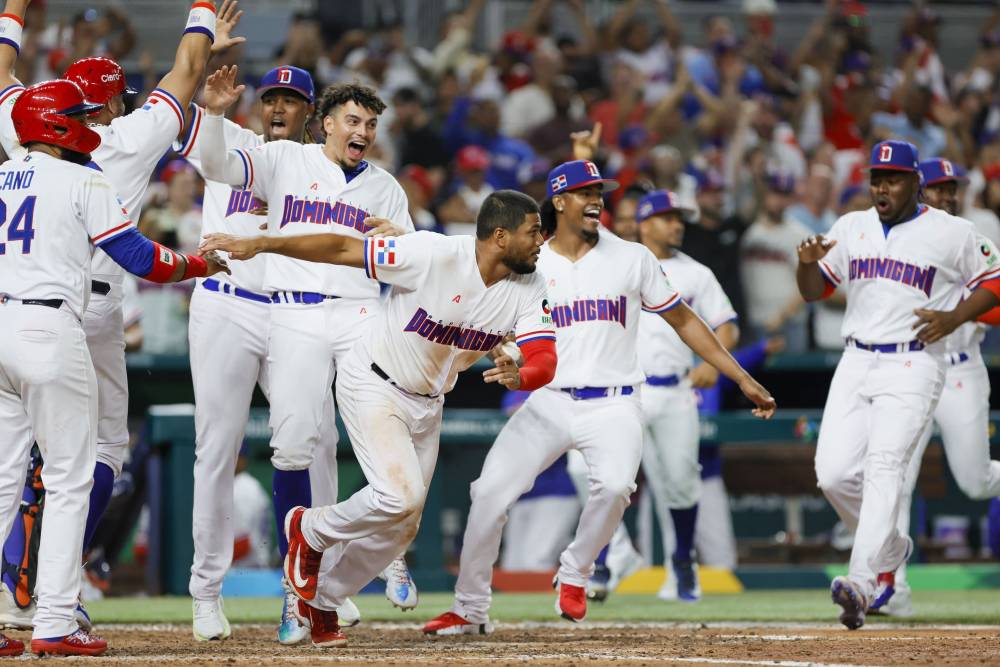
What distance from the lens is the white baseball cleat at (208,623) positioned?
667cm

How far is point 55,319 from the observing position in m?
5.65

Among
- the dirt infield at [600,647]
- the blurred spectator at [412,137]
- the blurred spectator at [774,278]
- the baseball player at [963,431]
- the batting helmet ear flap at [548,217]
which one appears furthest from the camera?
the blurred spectator at [412,137]

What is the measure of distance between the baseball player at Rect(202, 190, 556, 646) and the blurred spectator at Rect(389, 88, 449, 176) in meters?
7.26

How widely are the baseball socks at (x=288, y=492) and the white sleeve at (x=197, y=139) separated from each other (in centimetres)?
145

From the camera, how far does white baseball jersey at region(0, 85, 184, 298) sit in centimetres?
648

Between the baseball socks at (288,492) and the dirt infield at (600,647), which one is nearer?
the dirt infield at (600,647)

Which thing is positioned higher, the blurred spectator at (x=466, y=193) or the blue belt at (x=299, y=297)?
the blurred spectator at (x=466, y=193)

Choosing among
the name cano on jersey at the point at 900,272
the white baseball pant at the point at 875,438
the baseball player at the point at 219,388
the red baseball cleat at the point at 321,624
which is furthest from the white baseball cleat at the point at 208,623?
the name cano on jersey at the point at 900,272

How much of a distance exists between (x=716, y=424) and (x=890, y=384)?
3751 mm

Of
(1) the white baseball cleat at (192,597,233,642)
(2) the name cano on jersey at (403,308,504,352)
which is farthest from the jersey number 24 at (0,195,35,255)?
(1) the white baseball cleat at (192,597,233,642)

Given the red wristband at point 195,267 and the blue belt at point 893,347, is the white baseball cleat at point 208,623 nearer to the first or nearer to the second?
the red wristband at point 195,267

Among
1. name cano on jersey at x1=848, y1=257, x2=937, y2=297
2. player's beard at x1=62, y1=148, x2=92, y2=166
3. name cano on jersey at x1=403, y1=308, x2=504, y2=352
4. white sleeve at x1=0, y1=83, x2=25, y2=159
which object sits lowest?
name cano on jersey at x1=403, y1=308, x2=504, y2=352

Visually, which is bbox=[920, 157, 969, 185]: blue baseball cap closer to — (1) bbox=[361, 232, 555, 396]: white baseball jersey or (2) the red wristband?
(1) bbox=[361, 232, 555, 396]: white baseball jersey

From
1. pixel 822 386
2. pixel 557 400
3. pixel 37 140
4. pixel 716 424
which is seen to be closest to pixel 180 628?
pixel 557 400
